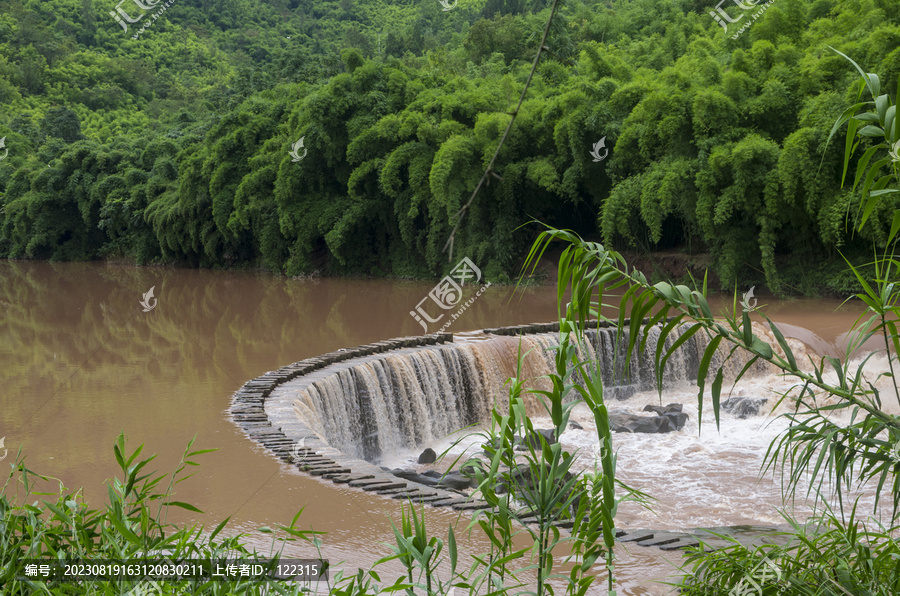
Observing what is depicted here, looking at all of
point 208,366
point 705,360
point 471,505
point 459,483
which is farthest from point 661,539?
point 208,366

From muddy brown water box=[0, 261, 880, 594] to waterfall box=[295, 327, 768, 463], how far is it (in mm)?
975

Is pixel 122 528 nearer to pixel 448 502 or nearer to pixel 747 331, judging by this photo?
pixel 747 331

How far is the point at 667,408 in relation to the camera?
368 inches

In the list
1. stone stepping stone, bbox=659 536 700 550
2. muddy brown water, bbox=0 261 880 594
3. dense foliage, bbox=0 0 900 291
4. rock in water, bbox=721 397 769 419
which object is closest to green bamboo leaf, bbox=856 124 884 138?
dense foliage, bbox=0 0 900 291

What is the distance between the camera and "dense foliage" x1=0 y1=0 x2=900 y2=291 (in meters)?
13.3

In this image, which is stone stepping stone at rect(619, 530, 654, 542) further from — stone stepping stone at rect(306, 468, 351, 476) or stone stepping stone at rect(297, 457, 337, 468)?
stone stepping stone at rect(297, 457, 337, 468)

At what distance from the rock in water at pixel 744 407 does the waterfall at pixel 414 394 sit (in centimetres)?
107

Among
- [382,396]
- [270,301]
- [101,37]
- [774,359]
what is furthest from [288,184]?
[101,37]

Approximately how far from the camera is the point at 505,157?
688 inches

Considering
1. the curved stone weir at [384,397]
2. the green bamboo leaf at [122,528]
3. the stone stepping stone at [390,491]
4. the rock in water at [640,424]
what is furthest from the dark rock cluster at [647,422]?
the green bamboo leaf at [122,528]

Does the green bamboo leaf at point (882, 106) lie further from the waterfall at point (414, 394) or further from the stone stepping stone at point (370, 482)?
the waterfall at point (414, 394)

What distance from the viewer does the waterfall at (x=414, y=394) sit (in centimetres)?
780

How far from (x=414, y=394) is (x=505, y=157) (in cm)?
976

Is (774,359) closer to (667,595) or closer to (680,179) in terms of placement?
(667,595)
